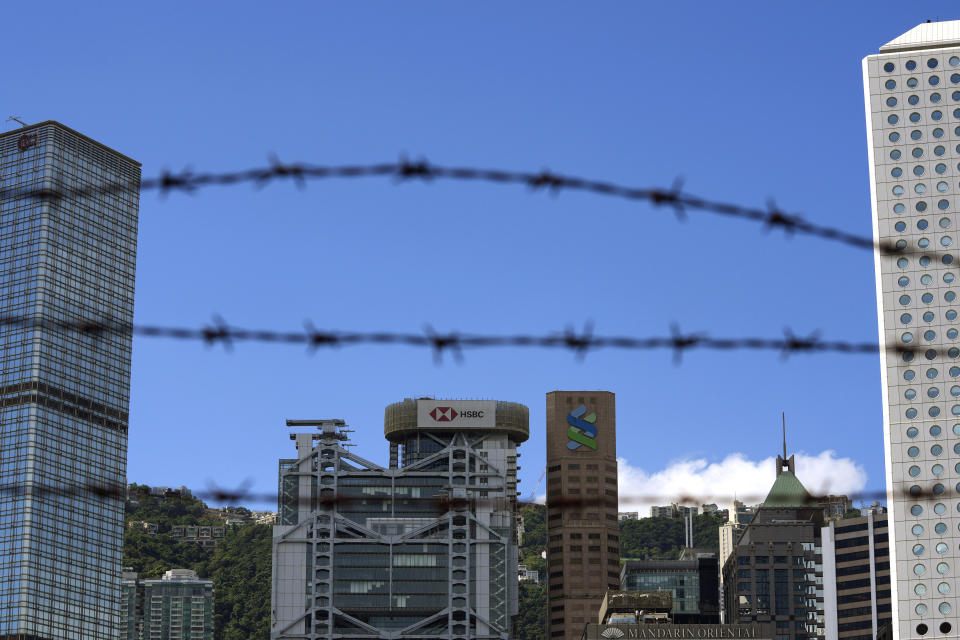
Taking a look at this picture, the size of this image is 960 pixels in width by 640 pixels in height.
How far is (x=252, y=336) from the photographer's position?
20391 millimetres

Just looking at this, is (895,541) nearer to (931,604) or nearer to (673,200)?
(931,604)

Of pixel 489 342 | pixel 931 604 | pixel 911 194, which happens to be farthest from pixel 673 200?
pixel 911 194

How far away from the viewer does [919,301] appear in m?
172

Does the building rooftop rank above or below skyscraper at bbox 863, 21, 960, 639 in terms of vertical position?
above

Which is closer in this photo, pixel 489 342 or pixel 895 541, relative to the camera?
pixel 489 342

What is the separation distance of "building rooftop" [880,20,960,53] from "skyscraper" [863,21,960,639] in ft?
0.37

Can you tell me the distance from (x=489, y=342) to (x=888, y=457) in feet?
506

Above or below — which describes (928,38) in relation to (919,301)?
above

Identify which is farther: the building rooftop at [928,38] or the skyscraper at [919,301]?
the building rooftop at [928,38]

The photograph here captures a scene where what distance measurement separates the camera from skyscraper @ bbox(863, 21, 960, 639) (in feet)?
533

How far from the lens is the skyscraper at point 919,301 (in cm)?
16238

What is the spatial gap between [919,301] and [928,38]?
3080 cm

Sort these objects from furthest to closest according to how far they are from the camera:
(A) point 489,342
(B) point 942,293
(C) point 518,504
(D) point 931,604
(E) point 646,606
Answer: (E) point 646,606
(B) point 942,293
(D) point 931,604
(C) point 518,504
(A) point 489,342

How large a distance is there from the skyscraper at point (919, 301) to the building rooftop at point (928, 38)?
0.11 m
